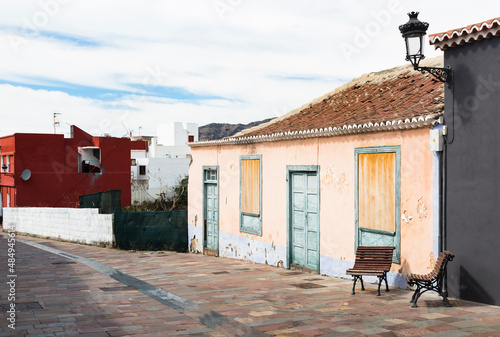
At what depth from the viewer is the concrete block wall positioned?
20.6 meters

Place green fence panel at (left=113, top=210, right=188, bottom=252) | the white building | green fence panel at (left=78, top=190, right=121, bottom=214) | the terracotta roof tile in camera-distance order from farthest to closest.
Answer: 1. the white building
2. green fence panel at (left=78, top=190, right=121, bottom=214)
3. green fence panel at (left=113, top=210, right=188, bottom=252)
4. the terracotta roof tile

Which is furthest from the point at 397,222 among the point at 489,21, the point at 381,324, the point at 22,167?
the point at 22,167

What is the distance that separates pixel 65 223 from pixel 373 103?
53.1 ft

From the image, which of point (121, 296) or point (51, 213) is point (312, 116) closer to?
point (121, 296)

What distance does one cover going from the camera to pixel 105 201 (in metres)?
22.2

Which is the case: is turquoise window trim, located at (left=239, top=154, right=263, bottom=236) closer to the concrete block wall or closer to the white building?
the concrete block wall

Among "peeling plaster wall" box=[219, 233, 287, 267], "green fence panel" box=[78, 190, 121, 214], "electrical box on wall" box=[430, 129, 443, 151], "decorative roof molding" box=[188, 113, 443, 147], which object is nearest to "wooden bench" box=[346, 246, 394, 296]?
"electrical box on wall" box=[430, 129, 443, 151]

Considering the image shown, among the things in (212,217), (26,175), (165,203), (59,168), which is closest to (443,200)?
(212,217)

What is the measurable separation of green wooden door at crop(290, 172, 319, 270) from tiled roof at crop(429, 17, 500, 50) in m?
4.30

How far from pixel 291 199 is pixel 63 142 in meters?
27.2

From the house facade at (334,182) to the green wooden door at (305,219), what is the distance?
0.08 ft

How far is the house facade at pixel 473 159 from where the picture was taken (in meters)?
7.82

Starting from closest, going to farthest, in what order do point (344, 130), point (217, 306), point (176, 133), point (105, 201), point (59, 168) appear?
point (217, 306) < point (344, 130) < point (105, 201) < point (59, 168) < point (176, 133)

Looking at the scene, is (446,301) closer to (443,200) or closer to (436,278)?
(436,278)
